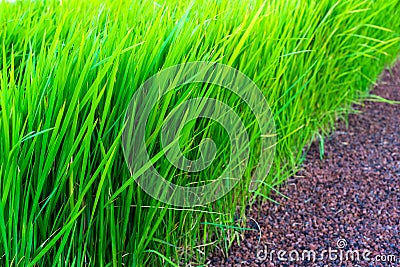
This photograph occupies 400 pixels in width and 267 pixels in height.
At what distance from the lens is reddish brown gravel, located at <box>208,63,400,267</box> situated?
132cm

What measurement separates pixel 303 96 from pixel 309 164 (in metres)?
0.26

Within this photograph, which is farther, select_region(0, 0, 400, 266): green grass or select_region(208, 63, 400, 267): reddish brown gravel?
select_region(208, 63, 400, 267): reddish brown gravel

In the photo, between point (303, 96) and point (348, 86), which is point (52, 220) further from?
point (348, 86)

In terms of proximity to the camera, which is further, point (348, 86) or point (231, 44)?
point (348, 86)

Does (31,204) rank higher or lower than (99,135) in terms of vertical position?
lower

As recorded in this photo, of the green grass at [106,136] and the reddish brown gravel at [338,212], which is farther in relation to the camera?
the reddish brown gravel at [338,212]

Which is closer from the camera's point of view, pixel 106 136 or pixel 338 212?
pixel 106 136

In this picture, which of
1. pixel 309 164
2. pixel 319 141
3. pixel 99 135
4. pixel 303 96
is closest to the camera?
pixel 99 135

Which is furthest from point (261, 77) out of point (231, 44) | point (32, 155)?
point (32, 155)

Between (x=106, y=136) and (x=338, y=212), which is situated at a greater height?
(x=106, y=136)

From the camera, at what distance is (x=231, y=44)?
120cm

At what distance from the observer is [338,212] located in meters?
1.51

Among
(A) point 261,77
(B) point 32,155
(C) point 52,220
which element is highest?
(A) point 261,77

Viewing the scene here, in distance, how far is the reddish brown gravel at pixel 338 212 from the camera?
4.34ft
